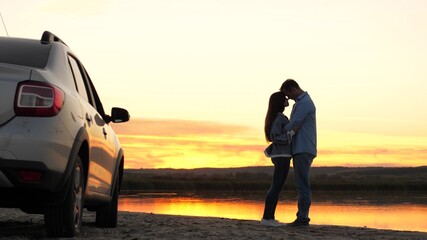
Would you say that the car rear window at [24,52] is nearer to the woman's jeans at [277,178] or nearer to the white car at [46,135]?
the white car at [46,135]

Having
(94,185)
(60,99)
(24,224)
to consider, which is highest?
(60,99)

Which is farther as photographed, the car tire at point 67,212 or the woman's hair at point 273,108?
the woman's hair at point 273,108

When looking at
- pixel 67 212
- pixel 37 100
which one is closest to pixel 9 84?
pixel 37 100

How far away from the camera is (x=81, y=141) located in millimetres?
5879

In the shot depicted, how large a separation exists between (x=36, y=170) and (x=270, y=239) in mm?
2729

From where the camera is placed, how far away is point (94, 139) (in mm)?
6555

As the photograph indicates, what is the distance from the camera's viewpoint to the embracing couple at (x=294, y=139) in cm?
984

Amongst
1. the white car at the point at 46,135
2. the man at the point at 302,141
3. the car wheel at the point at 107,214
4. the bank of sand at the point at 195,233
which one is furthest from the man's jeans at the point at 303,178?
the white car at the point at 46,135

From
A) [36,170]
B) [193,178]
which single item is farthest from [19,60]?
[193,178]

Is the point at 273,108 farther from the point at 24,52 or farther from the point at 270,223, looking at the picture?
the point at 24,52

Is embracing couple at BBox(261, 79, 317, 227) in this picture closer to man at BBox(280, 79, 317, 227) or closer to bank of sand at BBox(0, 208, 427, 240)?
man at BBox(280, 79, 317, 227)

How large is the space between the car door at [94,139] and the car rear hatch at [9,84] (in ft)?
2.74

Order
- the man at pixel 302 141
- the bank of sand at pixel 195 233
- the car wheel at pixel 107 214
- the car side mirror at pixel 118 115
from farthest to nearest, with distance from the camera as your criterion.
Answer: the man at pixel 302 141
the car wheel at pixel 107 214
the car side mirror at pixel 118 115
the bank of sand at pixel 195 233

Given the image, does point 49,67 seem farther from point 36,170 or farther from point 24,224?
point 24,224
